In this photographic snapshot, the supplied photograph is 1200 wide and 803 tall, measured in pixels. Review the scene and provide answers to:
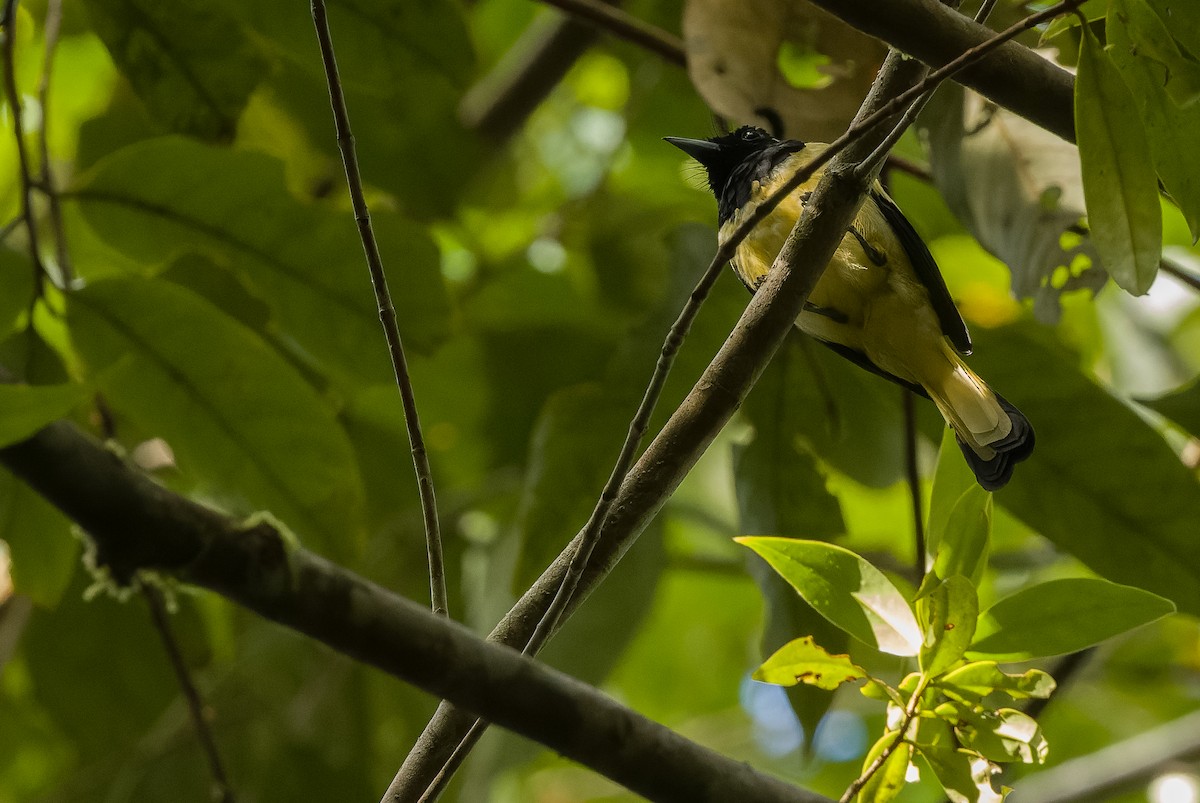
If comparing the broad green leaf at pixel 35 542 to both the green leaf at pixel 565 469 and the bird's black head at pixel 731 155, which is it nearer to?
the green leaf at pixel 565 469

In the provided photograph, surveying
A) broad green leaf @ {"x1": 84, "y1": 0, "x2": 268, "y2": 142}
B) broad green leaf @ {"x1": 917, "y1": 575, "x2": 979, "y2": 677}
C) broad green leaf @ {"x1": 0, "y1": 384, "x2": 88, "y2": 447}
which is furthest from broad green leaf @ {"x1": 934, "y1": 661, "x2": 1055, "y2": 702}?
broad green leaf @ {"x1": 84, "y1": 0, "x2": 268, "y2": 142}

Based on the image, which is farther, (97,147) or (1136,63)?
(97,147)

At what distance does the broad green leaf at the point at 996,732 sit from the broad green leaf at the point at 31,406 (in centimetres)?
86

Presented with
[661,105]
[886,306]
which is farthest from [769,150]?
[661,105]

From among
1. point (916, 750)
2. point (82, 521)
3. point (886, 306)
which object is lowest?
point (82, 521)

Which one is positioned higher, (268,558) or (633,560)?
(633,560)

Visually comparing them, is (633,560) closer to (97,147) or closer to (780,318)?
(780,318)

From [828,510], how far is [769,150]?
2.37 feet

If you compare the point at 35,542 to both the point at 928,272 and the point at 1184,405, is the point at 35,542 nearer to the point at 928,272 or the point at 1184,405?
the point at 928,272

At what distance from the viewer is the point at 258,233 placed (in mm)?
1943

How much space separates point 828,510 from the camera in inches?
77.4

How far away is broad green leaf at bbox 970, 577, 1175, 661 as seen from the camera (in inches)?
47.9

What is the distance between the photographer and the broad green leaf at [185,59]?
6.10ft

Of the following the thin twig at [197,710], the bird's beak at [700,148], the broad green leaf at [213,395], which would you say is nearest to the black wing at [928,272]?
the bird's beak at [700,148]
